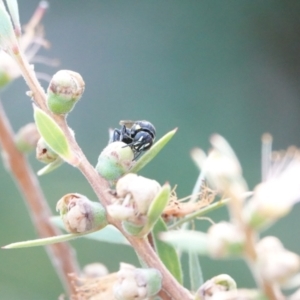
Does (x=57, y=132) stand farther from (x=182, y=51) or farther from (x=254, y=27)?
(x=254, y=27)

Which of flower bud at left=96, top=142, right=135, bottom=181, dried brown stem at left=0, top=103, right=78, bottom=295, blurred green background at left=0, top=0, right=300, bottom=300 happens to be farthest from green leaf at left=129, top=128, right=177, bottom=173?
blurred green background at left=0, top=0, right=300, bottom=300

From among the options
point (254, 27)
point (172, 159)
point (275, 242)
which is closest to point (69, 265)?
point (275, 242)

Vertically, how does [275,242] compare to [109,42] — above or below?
below

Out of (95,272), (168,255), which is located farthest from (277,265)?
(95,272)

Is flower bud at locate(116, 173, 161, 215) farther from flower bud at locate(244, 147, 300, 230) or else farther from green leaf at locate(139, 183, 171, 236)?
flower bud at locate(244, 147, 300, 230)

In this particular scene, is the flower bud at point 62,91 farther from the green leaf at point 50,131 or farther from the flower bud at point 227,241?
the flower bud at point 227,241

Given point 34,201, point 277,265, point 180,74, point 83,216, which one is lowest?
point 277,265

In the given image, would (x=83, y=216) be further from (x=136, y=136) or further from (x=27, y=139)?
(x=27, y=139)
